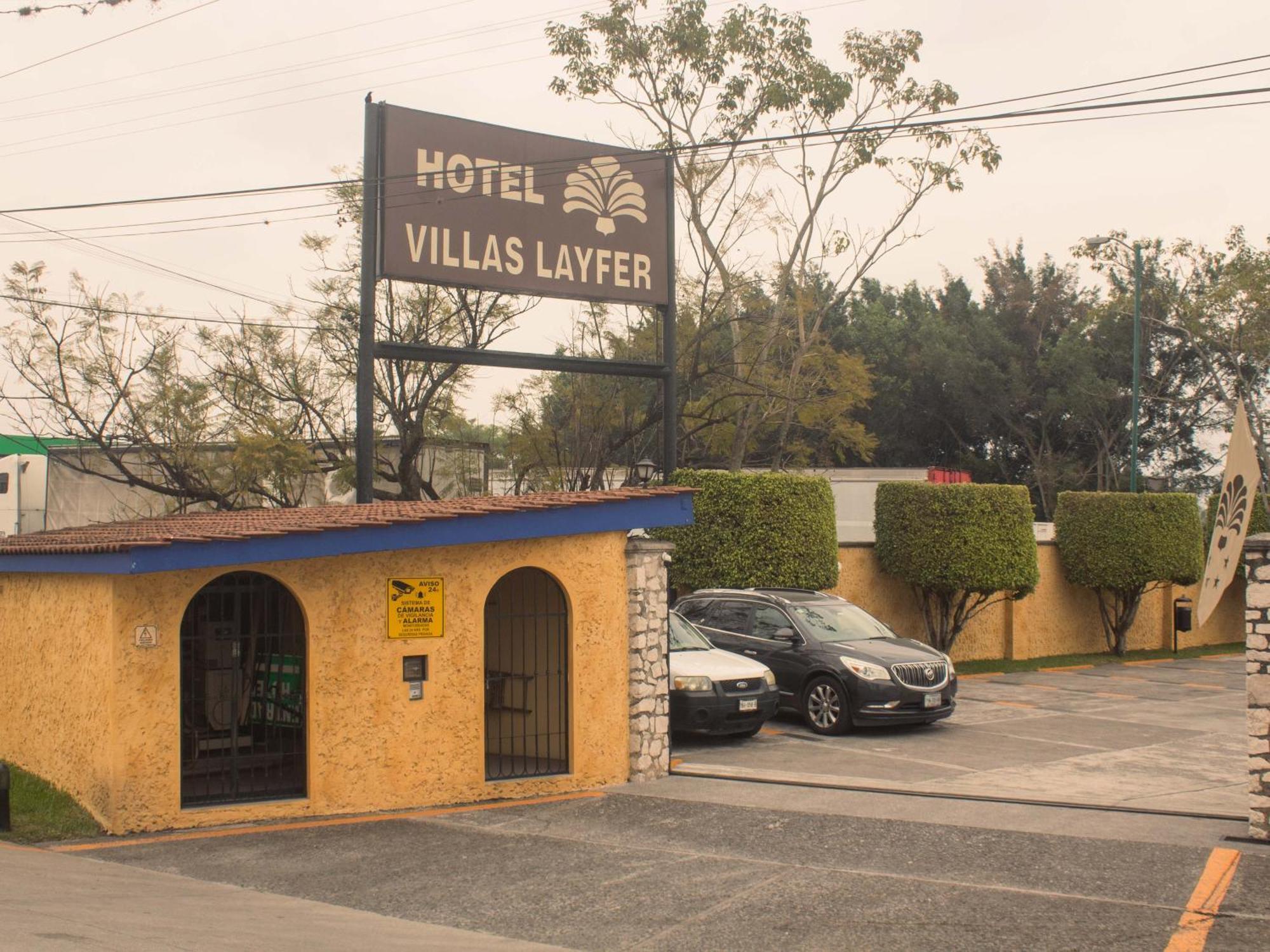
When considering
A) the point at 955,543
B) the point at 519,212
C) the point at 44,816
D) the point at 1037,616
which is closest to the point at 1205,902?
the point at 44,816

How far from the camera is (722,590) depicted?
1755 cm

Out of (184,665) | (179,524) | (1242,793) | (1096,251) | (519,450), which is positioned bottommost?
(1242,793)

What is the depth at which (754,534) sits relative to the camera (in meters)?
21.0

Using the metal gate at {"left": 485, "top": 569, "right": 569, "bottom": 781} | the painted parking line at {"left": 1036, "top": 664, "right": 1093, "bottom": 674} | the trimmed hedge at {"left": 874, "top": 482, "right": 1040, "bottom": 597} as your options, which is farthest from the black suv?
the painted parking line at {"left": 1036, "top": 664, "right": 1093, "bottom": 674}

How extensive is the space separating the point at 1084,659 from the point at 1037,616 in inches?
58.2

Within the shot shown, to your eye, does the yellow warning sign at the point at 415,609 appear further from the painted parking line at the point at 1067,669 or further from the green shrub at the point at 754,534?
the painted parking line at the point at 1067,669

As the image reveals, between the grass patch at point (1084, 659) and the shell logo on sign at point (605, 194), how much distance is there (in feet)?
36.4

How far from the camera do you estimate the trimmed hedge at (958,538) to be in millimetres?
23203

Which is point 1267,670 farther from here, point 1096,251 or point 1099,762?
point 1096,251

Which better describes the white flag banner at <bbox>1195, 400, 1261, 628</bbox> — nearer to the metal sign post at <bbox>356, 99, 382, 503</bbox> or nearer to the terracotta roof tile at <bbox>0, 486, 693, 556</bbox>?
the terracotta roof tile at <bbox>0, 486, 693, 556</bbox>

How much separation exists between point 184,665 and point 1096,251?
29.2m

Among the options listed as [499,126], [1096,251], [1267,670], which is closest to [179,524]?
[499,126]

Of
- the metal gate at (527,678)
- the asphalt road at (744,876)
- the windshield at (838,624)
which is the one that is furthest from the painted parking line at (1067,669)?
the asphalt road at (744,876)

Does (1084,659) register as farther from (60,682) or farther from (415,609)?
(60,682)
